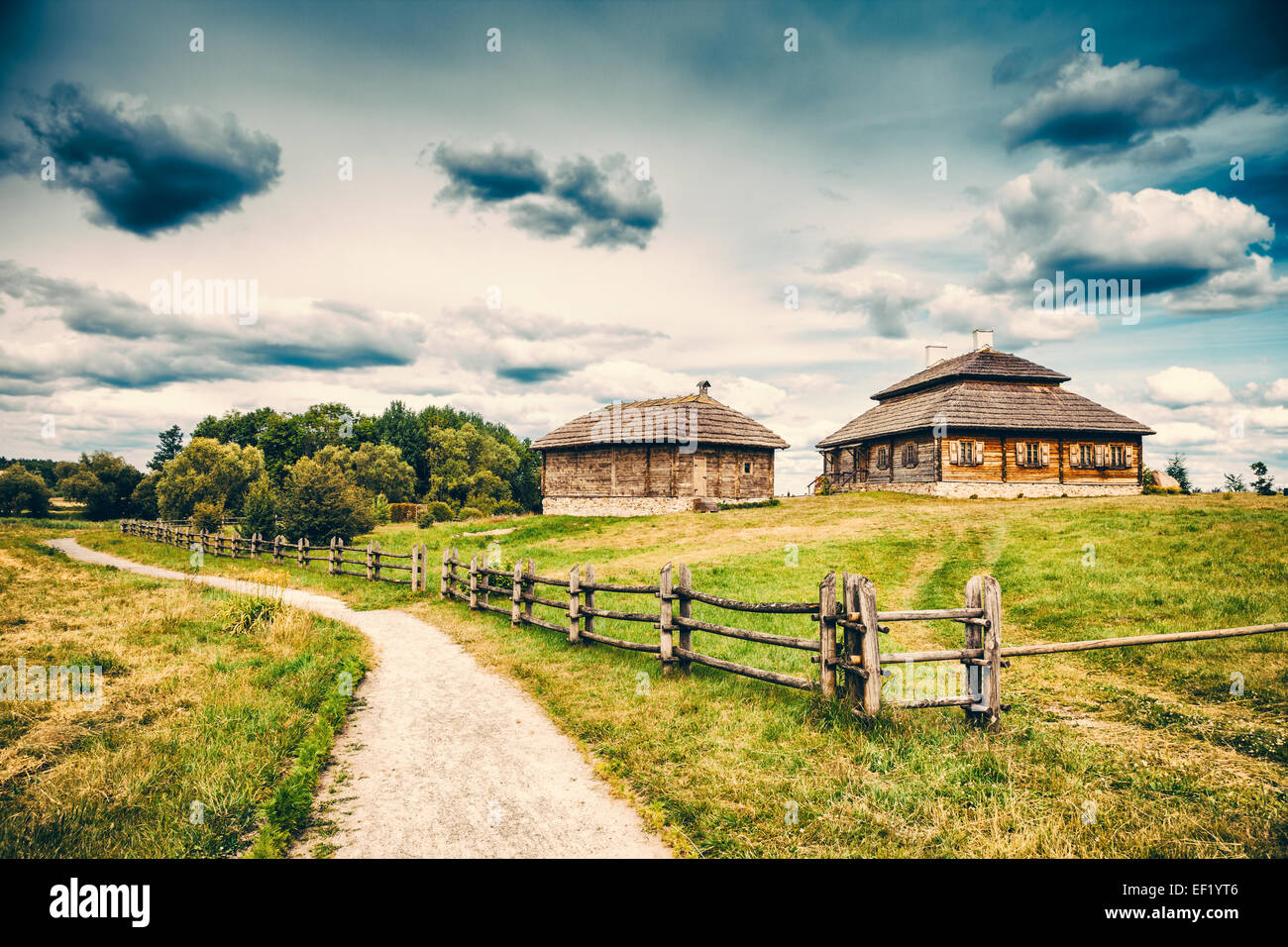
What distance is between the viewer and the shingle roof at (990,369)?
34188mm

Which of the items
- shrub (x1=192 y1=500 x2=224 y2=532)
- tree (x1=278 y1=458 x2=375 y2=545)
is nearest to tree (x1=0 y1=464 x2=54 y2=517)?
shrub (x1=192 y1=500 x2=224 y2=532)

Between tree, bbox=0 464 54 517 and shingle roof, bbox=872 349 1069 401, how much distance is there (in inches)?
A: 3024

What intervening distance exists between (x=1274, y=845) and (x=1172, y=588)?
375 inches

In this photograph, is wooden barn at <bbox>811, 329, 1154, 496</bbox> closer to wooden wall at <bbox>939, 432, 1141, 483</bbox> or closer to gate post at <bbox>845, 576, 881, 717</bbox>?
wooden wall at <bbox>939, 432, 1141, 483</bbox>

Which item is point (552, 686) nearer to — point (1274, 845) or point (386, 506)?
point (1274, 845)

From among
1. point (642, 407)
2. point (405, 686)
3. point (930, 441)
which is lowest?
point (405, 686)

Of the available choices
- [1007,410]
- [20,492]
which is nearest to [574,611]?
[1007,410]

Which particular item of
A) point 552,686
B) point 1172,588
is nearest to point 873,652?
point 552,686

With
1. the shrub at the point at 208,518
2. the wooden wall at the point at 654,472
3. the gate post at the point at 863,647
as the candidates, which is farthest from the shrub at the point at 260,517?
the gate post at the point at 863,647

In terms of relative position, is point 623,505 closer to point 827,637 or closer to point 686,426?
point 686,426

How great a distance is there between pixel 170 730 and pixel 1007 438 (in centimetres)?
3531

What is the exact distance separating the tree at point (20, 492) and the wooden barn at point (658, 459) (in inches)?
2112

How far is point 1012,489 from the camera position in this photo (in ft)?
103
